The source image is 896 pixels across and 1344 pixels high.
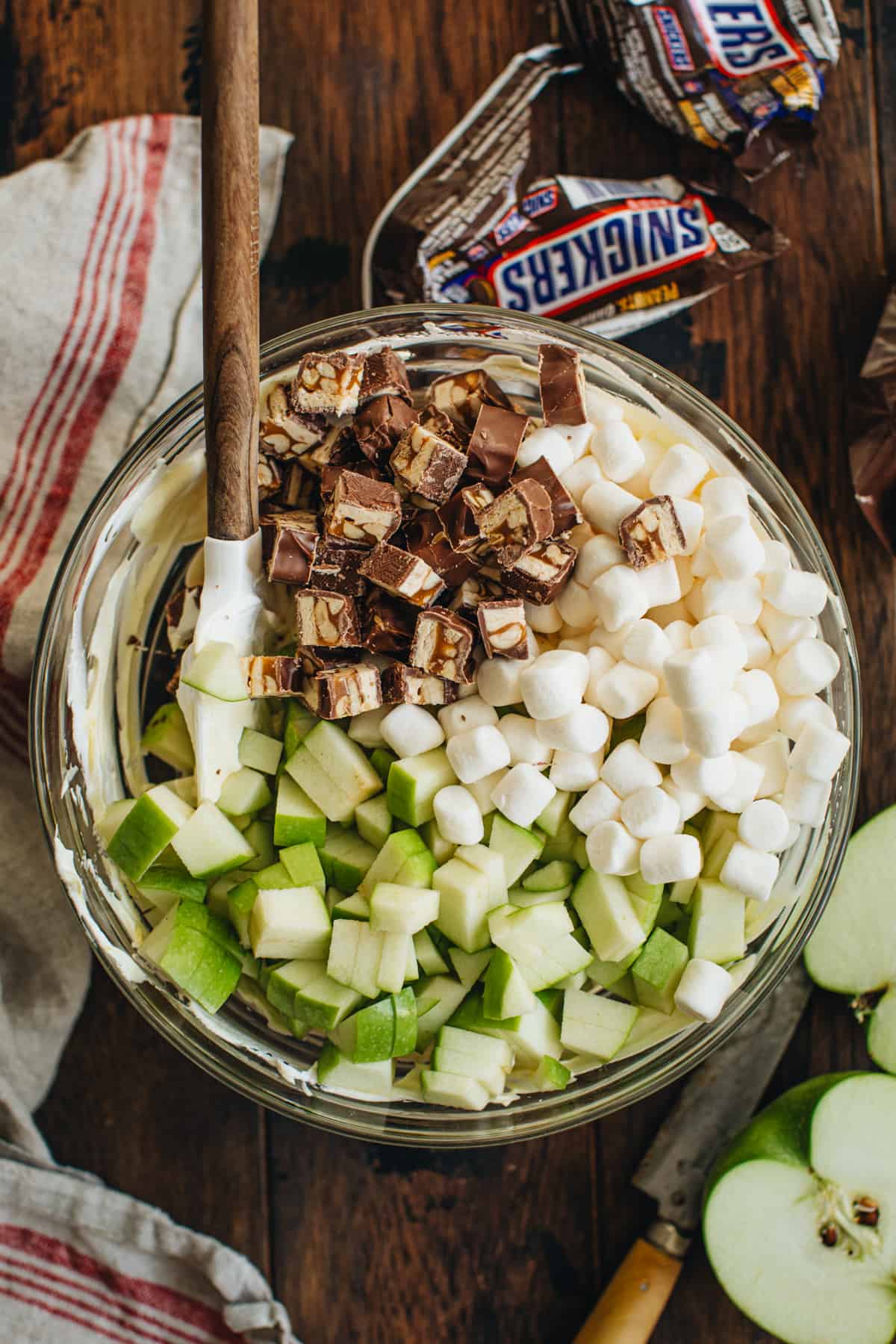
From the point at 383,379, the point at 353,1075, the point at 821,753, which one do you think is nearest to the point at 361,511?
the point at 383,379

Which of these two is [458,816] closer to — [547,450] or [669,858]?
[669,858]

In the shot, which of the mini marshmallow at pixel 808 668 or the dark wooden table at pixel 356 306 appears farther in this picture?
the dark wooden table at pixel 356 306

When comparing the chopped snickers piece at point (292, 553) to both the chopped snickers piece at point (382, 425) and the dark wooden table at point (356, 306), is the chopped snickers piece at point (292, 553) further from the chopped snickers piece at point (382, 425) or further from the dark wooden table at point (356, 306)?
the dark wooden table at point (356, 306)

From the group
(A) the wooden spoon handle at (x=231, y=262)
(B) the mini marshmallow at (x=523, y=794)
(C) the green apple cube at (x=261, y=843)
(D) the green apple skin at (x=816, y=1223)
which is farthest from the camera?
(D) the green apple skin at (x=816, y=1223)

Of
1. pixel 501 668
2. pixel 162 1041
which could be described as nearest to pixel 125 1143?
pixel 162 1041

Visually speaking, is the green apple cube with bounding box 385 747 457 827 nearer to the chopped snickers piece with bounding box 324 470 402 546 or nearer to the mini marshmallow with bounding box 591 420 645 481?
the chopped snickers piece with bounding box 324 470 402 546

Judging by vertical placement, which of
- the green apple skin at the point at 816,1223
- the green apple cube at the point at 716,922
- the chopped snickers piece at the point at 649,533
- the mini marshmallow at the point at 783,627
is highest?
the chopped snickers piece at the point at 649,533

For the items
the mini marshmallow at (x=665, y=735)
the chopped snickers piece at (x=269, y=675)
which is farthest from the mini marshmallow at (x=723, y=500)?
the chopped snickers piece at (x=269, y=675)
